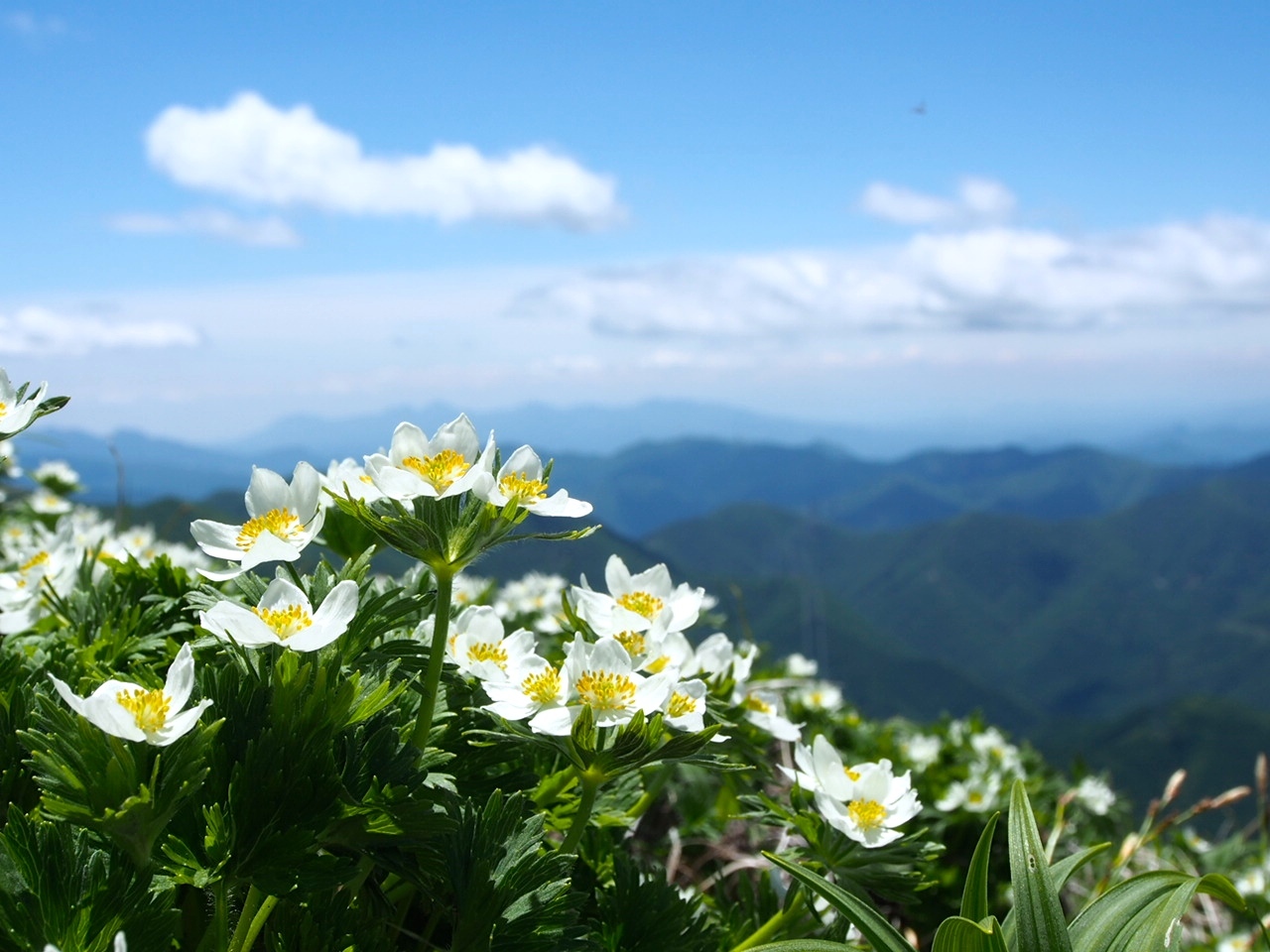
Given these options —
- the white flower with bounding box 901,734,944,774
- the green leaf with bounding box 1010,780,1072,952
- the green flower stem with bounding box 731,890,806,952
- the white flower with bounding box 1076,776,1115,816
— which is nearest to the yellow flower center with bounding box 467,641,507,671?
the green flower stem with bounding box 731,890,806,952

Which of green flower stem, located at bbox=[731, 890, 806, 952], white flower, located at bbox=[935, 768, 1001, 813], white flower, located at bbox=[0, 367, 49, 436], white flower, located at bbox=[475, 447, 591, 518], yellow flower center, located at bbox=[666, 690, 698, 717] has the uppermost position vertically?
white flower, located at bbox=[0, 367, 49, 436]

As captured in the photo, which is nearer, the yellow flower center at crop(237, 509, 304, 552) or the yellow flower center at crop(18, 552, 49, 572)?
the yellow flower center at crop(237, 509, 304, 552)

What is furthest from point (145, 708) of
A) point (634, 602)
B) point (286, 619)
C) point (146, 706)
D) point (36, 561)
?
point (36, 561)

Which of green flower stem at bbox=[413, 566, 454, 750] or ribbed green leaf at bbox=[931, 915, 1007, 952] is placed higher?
green flower stem at bbox=[413, 566, 454, 750]

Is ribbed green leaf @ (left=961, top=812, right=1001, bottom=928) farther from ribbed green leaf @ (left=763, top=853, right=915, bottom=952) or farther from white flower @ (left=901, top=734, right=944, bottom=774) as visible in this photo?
white flower @ (left=901, top=734, right=944, bottom=774)

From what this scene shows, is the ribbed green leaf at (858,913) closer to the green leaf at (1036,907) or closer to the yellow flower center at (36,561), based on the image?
the green leaf at (1036,907)

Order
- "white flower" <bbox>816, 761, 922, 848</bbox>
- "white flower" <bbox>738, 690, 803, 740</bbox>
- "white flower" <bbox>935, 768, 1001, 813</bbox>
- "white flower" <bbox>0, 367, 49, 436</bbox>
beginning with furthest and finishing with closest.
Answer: "white flower" <bbox>935, 768, 1001, 813</bbox>, "white flower" <bbox>738, 690, 803, 740</bbox>, "white flower" <bbox>816, 761, 922, 848</bbox>, "white flower" <bbox>0, 367, 49, 436</bbox>

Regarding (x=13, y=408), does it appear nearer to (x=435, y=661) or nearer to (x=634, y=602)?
(x=435, y=661)
